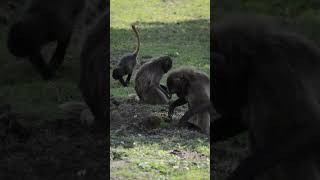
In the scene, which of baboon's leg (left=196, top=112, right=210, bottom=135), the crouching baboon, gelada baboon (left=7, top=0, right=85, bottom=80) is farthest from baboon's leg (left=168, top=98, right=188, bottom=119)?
gelada baboon (left=7, top=0, right=85, bottom=80)

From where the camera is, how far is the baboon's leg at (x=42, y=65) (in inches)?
85.7

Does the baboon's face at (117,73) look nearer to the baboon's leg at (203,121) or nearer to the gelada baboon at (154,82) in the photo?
the gelada baboon at (154,82)

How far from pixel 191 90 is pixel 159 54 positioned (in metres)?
0.42

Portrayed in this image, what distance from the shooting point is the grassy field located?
109 inches

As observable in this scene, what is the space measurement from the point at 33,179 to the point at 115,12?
1.53 m

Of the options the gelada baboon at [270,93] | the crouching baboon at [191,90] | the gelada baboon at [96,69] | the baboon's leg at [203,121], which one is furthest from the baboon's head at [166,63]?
the gelada baboon at [270,93]

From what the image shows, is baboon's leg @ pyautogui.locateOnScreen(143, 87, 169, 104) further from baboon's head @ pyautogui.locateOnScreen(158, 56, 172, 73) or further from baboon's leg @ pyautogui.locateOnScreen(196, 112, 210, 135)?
baboon's leg @ pyautogui.locateOnScreen(196, 112, 210, 135)

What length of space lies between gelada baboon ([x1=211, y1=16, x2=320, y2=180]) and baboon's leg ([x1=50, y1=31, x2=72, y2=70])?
25.5 inches

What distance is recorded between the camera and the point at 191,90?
3.06 meters

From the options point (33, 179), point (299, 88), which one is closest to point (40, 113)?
point (33, 179)

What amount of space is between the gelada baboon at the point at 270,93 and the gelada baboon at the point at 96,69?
480 mm

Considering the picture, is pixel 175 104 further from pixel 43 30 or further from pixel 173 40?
pixel 43 30

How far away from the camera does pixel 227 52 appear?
1.79m

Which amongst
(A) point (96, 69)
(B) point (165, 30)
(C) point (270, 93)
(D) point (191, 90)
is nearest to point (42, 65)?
(A) point (96, 69)
